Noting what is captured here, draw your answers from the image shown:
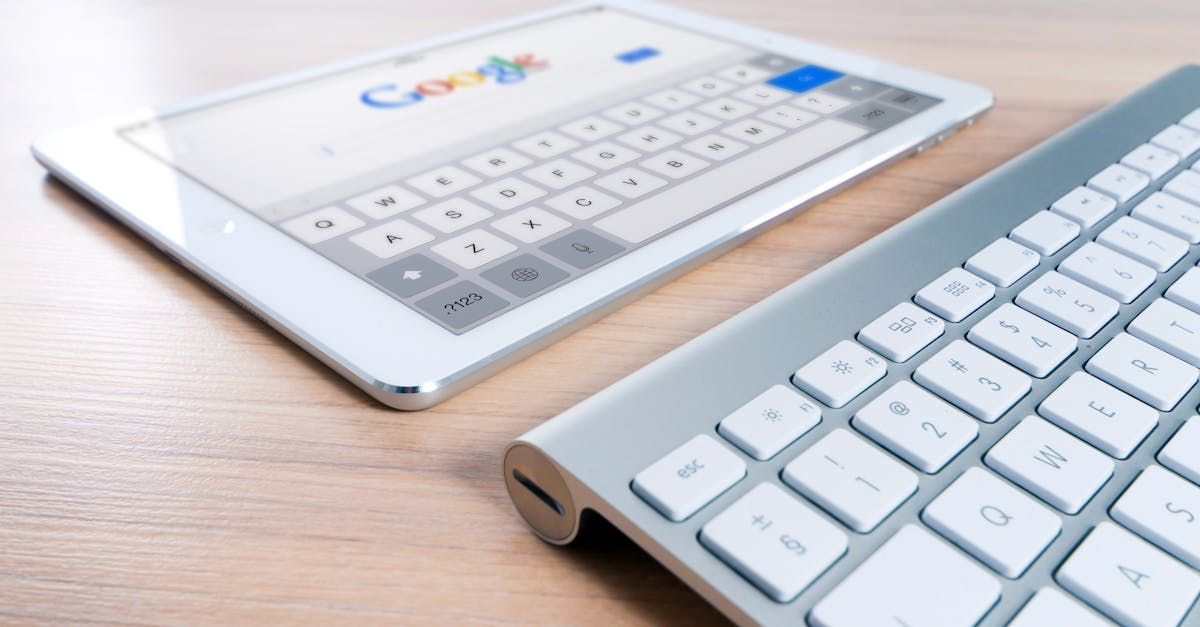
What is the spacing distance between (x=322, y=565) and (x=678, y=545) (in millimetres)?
95

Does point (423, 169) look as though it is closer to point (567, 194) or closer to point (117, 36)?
point (567, 194)

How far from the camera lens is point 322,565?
0.24m

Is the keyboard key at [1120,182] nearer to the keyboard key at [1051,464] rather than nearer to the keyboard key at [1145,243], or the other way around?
the keyboard key at [1145,243]

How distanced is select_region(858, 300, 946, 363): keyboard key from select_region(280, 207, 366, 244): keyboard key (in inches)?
7.8

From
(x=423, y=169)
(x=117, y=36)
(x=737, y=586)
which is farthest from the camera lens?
(x=117, y=36)

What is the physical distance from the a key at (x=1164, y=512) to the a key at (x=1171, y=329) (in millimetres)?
59

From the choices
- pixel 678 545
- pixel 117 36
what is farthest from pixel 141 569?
pixel 117 36

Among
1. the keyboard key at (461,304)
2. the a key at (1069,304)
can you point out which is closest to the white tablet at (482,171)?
the keyboard key at (461,304)

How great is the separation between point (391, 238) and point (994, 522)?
0.23m

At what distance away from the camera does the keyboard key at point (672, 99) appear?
469mm

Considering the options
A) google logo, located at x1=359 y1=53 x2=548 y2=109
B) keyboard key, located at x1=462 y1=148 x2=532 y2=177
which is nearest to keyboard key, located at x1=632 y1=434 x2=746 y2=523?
keyboard key, located at x1=462 y1=148 x2=532 y2=177

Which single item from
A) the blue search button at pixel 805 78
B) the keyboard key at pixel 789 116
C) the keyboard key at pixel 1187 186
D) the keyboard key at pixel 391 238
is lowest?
the keyboard key at pixel 391 238

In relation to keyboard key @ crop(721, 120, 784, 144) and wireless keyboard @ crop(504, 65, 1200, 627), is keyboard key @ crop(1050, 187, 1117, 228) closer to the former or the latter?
wireless keyboard @ crop(504, 65, 1200, 627)

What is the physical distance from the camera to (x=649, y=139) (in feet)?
1.41
